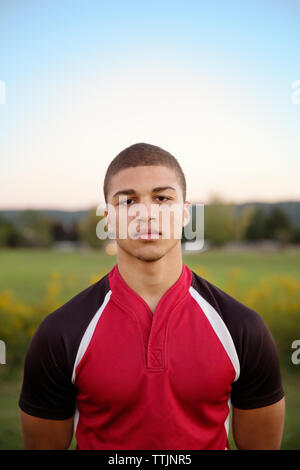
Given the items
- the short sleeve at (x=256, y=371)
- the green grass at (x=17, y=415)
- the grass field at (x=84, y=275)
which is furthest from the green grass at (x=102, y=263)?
the short sleeve at (x=256, y=371)

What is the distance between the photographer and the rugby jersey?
1.49 metres

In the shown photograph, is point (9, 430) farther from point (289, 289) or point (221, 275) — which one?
point (221, 275)

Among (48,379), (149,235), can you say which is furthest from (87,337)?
(149,235)

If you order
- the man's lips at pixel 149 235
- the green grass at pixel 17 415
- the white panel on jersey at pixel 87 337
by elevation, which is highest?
the man's lips at pixel 149 235

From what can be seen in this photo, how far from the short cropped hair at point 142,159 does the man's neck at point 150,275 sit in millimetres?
331

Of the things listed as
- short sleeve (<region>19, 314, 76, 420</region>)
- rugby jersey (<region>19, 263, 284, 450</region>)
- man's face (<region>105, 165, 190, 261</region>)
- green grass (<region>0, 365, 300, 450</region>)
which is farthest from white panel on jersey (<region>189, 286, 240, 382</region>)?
green grass (<region>0, 365, 300, 450</region>)

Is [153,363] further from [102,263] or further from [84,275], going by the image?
[102,263]

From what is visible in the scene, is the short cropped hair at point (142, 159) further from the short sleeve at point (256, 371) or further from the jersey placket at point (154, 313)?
the short sleeve at point (256, 371)

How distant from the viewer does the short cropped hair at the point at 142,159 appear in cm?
157

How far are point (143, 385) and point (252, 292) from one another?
3.31 meters

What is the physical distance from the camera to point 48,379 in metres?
1.58

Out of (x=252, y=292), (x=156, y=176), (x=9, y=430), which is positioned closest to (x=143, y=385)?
(x=156, y=176)

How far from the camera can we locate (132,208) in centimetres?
153

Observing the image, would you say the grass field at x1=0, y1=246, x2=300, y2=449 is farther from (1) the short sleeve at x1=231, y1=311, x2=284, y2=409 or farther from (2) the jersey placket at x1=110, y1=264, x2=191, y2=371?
(2) the jersey placket at x1=110, y1=264, x2=191, y2=371
